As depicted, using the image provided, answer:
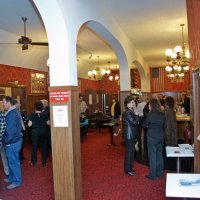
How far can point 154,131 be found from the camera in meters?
5.39

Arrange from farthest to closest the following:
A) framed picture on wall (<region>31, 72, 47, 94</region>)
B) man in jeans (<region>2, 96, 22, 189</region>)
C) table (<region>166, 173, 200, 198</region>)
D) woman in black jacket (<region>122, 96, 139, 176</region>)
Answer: framed picture on wall (<region>31, 72, 47, 94</region>) < woman in black jacket (<region>122, 96, 139, 176</region>) < man in jeans (<region>2, 96, 22, 189</region>) < table (<region>166, 173, 200, 198</region>)

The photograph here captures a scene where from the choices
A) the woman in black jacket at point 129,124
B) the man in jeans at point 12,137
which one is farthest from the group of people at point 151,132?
the man in jeans at point 12,137

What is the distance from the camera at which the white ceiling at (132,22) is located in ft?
Result: 20.3

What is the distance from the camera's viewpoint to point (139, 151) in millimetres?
7914

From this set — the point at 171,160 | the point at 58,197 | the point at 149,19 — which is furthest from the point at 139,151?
the point at 58,197

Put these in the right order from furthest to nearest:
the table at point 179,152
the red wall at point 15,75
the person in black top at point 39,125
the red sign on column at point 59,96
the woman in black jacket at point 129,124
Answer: the red wall at point 15,75 → the person in black top at point 39,125 → the woman in black jacket at point 129,124 → the table at point 179,152 → the red sign on column at point 59,96

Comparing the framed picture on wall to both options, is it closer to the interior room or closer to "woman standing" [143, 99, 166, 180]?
the interior room

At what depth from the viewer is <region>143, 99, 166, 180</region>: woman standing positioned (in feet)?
17.5

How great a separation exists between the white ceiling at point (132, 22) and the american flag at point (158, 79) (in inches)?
271

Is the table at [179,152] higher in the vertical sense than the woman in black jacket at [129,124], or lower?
lower

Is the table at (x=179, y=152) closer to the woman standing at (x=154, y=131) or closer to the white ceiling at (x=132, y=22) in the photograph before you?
the woman standing at (x=154, y=131)

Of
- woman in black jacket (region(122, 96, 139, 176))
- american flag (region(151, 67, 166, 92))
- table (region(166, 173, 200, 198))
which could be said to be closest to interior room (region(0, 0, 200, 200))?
table (region(166, 173, 200, 198))

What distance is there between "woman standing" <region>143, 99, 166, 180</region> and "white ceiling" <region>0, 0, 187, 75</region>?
7.53ft

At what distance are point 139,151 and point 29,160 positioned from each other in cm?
298
